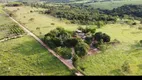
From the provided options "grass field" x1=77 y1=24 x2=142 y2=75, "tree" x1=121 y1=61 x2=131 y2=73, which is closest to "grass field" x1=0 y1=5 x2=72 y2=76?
"grass field" x1=77 y1=24 x2=142 y2=75

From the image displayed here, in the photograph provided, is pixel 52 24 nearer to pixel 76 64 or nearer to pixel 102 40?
pixel 102 40

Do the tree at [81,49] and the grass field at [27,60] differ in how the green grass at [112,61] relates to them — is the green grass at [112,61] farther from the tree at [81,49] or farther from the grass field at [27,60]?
the grass field at [27,60]

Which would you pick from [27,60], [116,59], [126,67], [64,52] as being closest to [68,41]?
[64,52]

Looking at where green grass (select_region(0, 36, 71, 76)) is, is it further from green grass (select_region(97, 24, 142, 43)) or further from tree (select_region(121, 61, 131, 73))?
green grass (select_region(97, 24, 142, 43))

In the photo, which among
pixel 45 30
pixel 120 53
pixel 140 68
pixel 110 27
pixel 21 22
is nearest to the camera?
pixel 140 68

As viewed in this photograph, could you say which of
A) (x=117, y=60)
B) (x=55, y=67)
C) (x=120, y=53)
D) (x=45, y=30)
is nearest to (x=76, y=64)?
(x=55, y=67)

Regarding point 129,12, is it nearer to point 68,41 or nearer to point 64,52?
point 68,41
